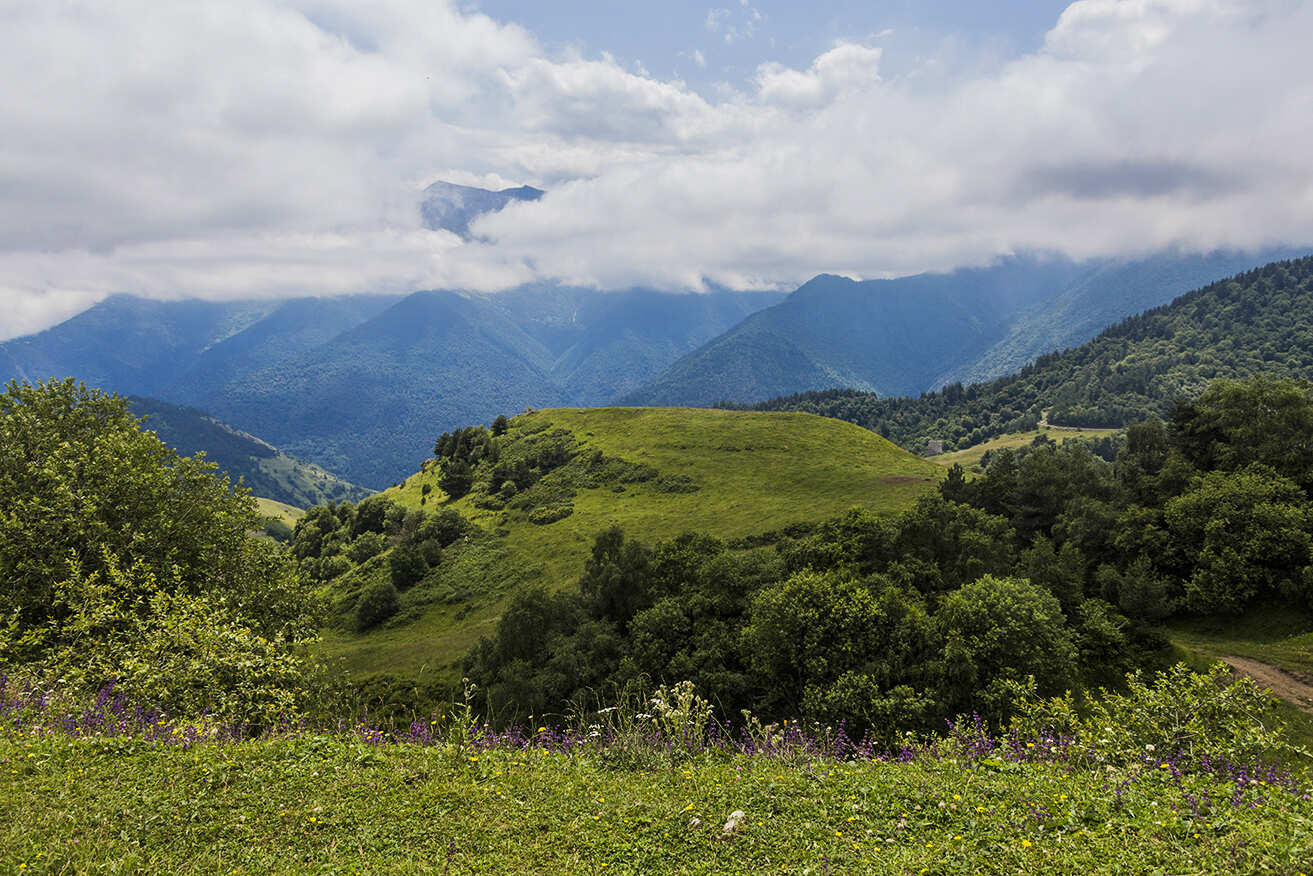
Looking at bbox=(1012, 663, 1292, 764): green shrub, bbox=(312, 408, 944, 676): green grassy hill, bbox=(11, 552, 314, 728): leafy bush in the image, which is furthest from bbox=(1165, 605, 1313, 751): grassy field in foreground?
bbox=(11, 552, 314, 728): leafy bush

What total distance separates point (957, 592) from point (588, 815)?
105 feet

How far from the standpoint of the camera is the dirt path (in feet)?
95.2

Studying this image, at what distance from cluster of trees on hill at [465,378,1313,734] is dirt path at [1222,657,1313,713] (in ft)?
13.0

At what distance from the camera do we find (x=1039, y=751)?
38.5 ft

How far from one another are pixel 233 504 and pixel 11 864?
24724 mm

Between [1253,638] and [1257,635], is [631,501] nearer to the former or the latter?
[1253,638]

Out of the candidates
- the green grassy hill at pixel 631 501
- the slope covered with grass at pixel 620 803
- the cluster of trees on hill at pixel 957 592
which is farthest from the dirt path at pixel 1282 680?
the green grassy hill at pixel 631 501

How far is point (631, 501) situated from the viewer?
4141 inches

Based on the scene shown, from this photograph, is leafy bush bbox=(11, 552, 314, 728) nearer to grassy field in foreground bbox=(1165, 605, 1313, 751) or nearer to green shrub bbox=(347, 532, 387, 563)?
grassy field in foreground bbox=(1165, 605, 1313, 751)

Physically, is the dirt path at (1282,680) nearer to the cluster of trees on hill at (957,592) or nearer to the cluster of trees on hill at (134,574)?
the cluster of trees on hill at (957,592)

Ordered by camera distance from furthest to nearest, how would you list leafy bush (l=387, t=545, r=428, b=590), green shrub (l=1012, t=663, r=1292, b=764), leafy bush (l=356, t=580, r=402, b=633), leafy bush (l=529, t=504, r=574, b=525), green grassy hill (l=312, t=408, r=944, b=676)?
leafy bush (l=529, t=504, r=574, b=525), leafy bush (l=387, t=545, r=428, b=590), leafy bush (l=356, t=580, r=402, b=633), green grassy hill (l=312, t=408, r=944, b=676), green shrub (l=1012, t=663, r=1292, b=764)

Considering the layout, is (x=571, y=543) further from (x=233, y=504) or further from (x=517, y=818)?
(x=517, y=818)

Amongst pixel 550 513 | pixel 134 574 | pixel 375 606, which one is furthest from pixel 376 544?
pixel 134 574

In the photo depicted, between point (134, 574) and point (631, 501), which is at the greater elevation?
point (134, 574)
